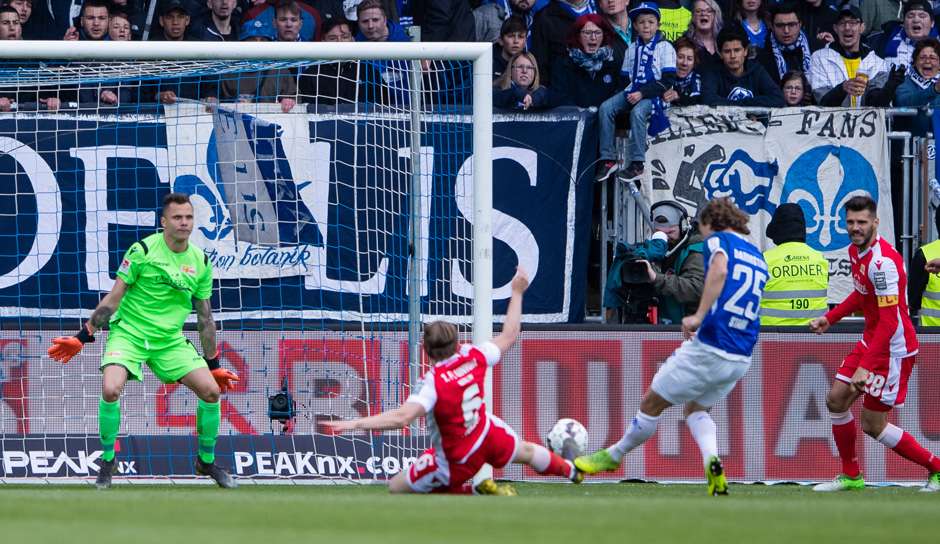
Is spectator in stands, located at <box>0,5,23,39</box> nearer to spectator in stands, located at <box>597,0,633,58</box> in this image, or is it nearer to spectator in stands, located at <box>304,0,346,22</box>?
spectator in stands, located at <box>304,0,346,22</box>

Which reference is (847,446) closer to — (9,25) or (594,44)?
(594,44)

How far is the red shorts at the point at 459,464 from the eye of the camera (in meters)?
8.79

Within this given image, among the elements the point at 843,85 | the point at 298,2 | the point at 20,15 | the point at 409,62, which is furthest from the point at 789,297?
the point at 20,15

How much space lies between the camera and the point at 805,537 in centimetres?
611

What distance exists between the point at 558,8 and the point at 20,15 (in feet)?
15.7

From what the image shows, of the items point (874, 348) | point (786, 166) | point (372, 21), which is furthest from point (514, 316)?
point (372, 21)

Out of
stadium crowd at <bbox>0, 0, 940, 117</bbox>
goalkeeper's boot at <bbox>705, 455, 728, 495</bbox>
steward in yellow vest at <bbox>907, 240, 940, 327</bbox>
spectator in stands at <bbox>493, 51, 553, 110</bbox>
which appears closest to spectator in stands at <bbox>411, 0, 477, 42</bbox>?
stadium crowd at <bbox>0, 0, 940, 117</bbox>

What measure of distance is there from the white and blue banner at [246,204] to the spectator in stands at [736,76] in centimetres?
251

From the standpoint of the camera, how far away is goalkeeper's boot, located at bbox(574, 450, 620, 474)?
30.6 ft

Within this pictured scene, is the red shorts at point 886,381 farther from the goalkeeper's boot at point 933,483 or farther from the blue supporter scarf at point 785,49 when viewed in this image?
the blue supporter scarf at point 785,49

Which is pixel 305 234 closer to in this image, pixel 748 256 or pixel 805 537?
pixel 748 256

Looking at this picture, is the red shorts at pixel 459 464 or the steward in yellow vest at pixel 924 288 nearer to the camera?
the red shorts at pixel 459 464

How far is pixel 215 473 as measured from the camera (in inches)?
406

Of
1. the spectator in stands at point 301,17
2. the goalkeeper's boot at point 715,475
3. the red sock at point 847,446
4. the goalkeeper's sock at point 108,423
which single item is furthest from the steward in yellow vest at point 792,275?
the goalkeeper's sock at point 108,423
